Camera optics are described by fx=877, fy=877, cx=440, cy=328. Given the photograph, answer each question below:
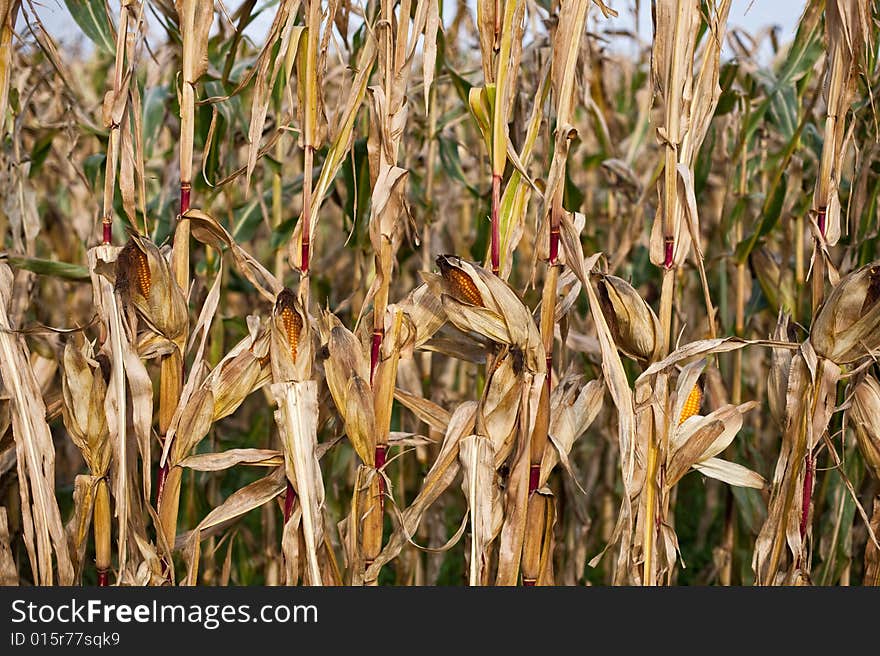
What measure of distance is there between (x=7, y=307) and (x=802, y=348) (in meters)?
1.30

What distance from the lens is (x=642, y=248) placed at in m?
2.84

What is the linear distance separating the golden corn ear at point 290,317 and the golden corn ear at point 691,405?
66 centimetres

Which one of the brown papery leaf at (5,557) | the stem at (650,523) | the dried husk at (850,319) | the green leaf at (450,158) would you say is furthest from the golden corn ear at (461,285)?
the green leaf at (450,158)

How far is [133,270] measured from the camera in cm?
137

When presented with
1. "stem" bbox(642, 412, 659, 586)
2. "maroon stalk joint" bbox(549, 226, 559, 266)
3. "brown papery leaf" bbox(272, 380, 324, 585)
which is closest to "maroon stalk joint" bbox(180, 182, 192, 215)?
"brown papery leaf" bbox(272, 380, 324, 585)

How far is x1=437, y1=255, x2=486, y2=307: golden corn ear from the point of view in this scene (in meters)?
1.37

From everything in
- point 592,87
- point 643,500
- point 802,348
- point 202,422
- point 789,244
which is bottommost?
point 643,500

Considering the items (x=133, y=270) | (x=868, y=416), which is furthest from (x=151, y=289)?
(x=868, y=416)

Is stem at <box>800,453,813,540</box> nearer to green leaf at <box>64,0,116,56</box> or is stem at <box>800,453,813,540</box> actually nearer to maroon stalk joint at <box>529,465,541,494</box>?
maroon stalk joint at <box>529,465,541,494</box>

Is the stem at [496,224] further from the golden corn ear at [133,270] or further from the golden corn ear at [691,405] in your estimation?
the golden corn ear at [133,270]

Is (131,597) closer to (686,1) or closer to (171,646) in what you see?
(171,646)

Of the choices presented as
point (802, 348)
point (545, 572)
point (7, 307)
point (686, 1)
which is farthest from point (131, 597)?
point (686, 1)

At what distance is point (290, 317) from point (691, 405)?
0.70 meters

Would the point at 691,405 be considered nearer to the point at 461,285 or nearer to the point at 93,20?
the point at 461,285
